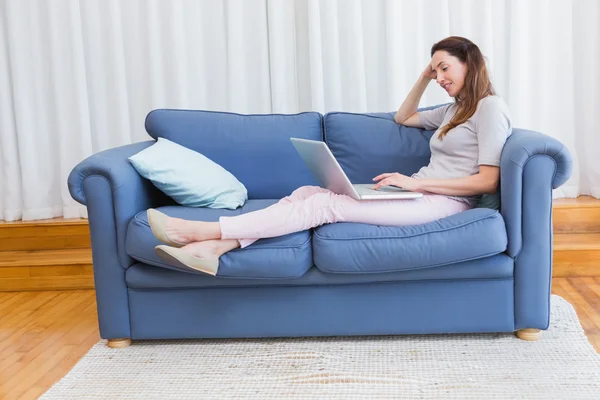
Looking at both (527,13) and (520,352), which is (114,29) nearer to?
(527,13)

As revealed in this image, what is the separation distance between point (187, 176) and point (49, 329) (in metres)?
0.87

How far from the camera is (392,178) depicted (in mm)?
2547

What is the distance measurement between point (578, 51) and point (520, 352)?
6.78 ft

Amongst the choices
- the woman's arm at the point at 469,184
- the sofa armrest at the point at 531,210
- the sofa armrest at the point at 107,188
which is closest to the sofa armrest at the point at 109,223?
the sofa armrest at the point at 107,188

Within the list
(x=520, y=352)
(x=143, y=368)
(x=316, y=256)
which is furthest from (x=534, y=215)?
(x=143, y=368)

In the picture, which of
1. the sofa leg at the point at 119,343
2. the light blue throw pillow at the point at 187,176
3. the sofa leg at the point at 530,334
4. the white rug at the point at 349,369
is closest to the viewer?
the white rug at the point at 349,369

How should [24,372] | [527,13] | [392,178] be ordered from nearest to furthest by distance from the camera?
[24,372] → [392,178] → [527,13]

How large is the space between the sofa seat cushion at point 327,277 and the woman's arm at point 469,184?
0.81 feet

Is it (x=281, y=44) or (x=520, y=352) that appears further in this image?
(x=281, y=44)

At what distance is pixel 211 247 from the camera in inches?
91.4

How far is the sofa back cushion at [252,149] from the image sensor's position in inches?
119

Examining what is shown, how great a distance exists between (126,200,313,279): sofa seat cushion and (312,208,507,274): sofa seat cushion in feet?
0.23

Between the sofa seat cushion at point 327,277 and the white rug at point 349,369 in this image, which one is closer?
the white rug at point 349,369

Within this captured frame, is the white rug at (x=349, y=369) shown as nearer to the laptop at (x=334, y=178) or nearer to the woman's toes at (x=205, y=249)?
the woman's toes at (x=205, y=249)
